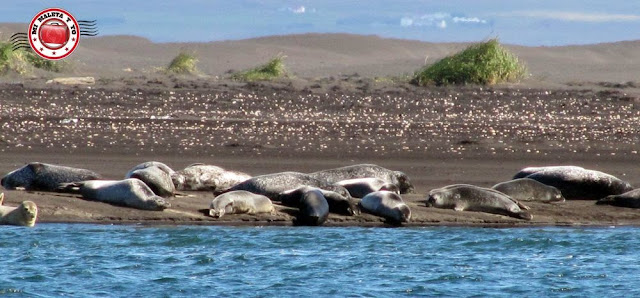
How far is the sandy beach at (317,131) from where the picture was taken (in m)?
11.4

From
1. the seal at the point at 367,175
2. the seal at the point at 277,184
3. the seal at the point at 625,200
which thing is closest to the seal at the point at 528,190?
the seal at the point at 625,200

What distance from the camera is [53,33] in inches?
761

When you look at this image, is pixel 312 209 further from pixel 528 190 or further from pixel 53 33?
pixel 53 33

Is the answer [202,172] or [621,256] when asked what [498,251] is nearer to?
[621,256]

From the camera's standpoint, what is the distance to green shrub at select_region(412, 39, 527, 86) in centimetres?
2102

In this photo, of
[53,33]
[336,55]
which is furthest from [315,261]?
[336,55]

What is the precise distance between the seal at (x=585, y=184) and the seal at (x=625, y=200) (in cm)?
37

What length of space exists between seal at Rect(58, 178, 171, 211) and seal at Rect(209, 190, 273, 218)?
20.1 inches

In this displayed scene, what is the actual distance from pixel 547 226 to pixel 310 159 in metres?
4.16

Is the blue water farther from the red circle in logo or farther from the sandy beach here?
the red circle in logo

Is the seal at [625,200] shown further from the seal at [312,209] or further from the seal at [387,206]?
the seal at [312,209]

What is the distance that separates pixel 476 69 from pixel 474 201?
10.0m

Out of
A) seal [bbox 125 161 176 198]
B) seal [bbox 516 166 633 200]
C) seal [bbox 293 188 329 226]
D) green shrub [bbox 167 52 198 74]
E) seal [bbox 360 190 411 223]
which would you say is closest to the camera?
seal [bbox 293 188 329 226]

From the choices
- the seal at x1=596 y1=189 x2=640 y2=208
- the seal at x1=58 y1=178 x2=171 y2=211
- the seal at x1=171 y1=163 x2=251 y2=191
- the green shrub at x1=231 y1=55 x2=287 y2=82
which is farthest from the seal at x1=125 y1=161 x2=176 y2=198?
the green shrub at x1=231 y1=55 x2=287 y2=82
